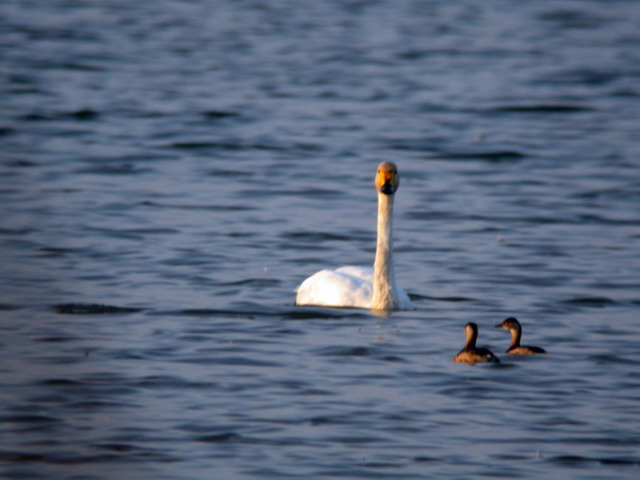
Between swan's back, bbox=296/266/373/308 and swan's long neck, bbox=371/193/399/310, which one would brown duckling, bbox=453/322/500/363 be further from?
swan's back, bbox=296/266/373/308

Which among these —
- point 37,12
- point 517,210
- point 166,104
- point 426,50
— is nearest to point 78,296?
point 517,210

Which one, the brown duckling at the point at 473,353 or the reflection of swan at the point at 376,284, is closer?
the brown duckling at the point at 473,353

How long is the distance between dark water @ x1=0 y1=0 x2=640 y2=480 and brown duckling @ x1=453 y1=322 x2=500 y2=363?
144 millimetres

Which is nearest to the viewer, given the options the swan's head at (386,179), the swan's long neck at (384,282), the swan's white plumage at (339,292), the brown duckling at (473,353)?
the brown duckling at (473,353)

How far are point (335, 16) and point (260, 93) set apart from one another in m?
13.2

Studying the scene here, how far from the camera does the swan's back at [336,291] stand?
11.6 metres

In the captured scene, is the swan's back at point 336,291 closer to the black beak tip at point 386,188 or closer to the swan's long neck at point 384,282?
the swan's long neck at point 384,282

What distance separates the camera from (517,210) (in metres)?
16.9

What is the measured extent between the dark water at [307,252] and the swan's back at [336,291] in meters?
0.17

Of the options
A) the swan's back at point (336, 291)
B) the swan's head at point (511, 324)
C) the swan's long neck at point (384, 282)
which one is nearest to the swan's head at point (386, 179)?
the swan's long neck at point (384, 282)

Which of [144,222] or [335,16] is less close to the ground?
[335,16]

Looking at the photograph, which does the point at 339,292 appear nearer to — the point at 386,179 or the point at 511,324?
the point at 386,179

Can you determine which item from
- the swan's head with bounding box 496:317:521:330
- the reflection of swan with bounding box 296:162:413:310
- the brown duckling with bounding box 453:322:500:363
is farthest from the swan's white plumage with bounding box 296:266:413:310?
the brown duckling with bounding box 453:322:500:363

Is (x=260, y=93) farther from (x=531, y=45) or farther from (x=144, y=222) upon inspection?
(x=144, y=222)
